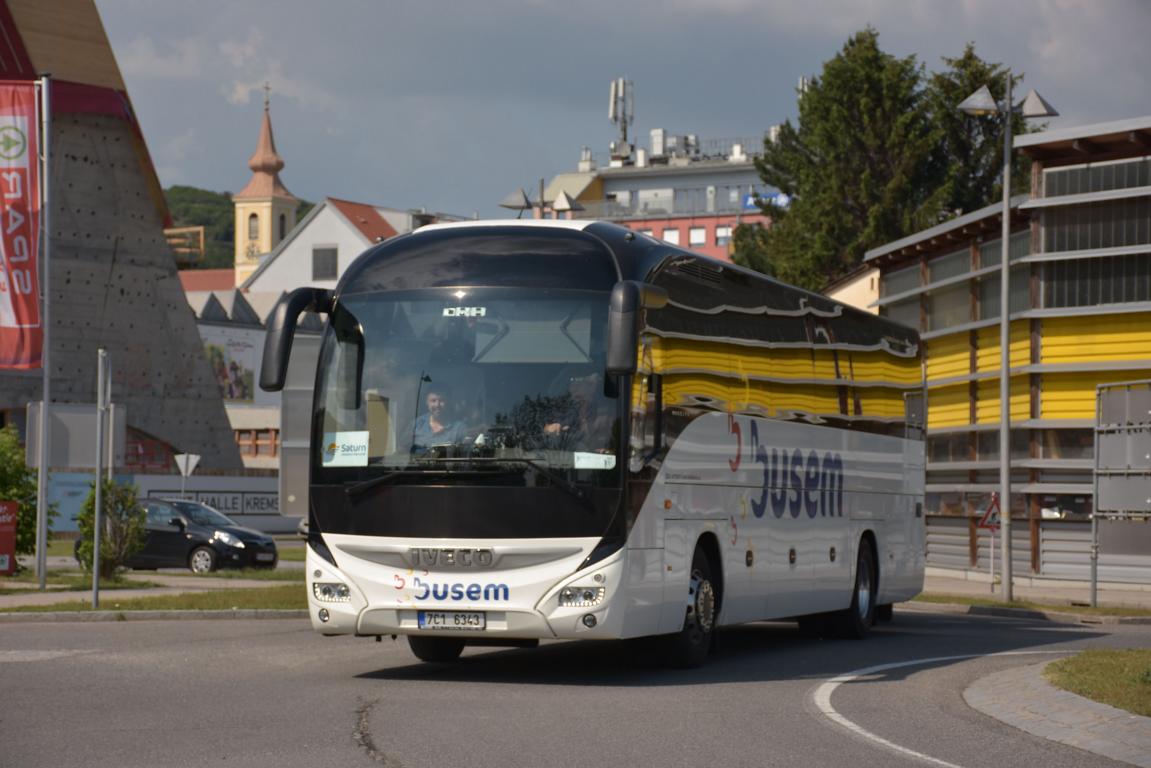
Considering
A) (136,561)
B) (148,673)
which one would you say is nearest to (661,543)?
(148,673)

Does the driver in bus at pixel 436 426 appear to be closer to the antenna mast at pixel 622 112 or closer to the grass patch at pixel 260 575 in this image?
the grass patch at pixel 260 575

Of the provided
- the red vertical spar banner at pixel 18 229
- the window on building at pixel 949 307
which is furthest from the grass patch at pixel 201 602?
the window on building at pixel 949 307

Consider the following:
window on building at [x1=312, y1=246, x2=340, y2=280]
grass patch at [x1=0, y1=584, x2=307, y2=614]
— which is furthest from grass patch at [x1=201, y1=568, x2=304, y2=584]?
window on building at [x1=312, y1=246, x2=340, y2=280]

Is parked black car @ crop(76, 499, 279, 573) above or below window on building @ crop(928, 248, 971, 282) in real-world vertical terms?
below

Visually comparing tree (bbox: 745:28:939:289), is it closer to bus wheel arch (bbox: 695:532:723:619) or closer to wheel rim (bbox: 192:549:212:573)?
wheel rim (bbox: 192:549:212:573)

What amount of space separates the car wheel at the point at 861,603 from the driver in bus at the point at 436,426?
7.99 m

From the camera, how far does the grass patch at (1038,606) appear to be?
92.2 ft

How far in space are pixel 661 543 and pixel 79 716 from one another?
15.8ft

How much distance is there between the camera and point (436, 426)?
13.7 meters

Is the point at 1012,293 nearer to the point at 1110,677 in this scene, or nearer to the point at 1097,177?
the point at 1097,177

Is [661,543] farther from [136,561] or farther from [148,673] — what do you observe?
[136,561]

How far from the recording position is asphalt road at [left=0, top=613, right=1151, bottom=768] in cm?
987

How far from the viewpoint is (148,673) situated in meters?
14.3

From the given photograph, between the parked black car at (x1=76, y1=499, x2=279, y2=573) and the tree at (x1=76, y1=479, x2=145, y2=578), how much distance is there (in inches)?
253
